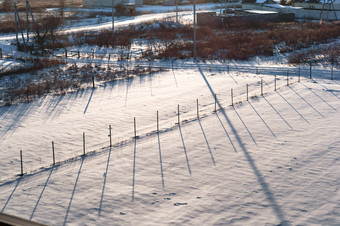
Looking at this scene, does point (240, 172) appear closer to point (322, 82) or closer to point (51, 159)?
point (51, 159)

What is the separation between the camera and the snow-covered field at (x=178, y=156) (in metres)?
9.65

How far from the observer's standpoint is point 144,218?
933cm

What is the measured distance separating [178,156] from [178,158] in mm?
178

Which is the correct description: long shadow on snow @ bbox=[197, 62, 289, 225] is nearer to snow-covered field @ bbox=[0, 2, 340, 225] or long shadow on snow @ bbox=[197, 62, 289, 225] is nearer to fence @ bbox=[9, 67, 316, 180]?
snow-covered field @ bbox=[0, 2, 340, 225]

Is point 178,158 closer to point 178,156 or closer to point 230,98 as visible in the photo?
point 178,156

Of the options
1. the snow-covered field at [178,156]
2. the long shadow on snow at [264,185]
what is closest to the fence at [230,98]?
the snow-covered field at [178,156]

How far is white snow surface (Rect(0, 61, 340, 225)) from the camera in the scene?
965 centimetres

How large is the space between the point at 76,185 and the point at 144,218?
8.71ft

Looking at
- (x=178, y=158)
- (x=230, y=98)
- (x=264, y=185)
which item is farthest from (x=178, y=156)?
(x=230, y=98)

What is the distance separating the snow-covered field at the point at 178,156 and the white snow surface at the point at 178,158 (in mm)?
34

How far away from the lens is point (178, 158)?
42.4 ft

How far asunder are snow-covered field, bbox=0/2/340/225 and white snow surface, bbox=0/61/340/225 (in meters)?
0.03

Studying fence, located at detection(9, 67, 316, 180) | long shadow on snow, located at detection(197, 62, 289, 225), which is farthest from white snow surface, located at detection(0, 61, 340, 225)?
fence, located at detection(9, 67, 316, 180)

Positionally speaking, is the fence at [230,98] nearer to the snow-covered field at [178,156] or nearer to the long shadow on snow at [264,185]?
the snow-covered field at [178,156]
